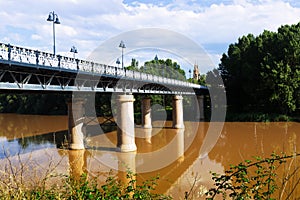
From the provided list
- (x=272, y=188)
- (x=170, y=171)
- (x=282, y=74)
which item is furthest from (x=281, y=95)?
(x=272, y=188)

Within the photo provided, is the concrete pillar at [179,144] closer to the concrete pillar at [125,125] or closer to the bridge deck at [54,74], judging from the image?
the concrete pillar at [125,125]

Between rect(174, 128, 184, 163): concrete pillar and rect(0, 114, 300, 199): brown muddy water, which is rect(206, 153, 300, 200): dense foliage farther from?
rect(174, 128, 184, 163): concrete pillar

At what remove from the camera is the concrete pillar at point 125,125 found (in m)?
23.5

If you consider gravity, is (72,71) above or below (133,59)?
below

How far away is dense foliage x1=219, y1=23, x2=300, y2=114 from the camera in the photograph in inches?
1636

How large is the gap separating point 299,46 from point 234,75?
39.8 ft

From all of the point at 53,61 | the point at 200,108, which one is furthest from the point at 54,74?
the point at 200,108

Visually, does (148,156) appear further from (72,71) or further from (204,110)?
(204,110)

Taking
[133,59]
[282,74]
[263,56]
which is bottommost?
[282,74]

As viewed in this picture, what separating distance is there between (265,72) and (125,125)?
27.9 m

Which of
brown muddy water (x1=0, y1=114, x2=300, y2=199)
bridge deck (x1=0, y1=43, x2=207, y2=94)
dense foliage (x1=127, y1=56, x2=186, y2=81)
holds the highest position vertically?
dense foliage (x1=127, y1=56, x2=186, y2=81)

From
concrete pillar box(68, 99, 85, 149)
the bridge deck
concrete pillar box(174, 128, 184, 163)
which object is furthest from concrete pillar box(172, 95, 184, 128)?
concrete pillar box(68, 99, 85, 149)

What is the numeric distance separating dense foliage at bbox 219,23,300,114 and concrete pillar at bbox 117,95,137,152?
995 inches

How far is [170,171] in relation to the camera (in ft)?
58.2
